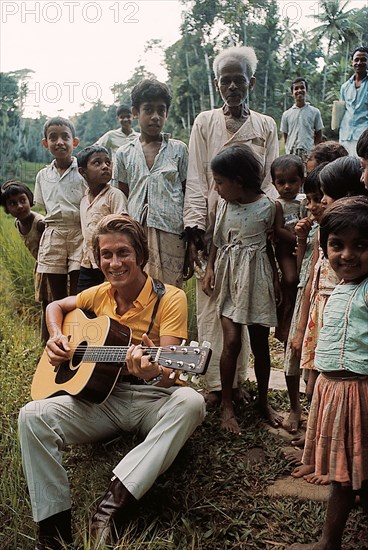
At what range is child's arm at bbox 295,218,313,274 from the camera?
97.1 inches

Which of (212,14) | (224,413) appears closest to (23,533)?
(224,413)

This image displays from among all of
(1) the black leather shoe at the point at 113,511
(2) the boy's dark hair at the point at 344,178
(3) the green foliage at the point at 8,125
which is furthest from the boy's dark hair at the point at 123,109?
(1) the black leather shoe at the point at 113,511

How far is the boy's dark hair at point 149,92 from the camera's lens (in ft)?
9.68

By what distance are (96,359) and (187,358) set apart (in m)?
0.45

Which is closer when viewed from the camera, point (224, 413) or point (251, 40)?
point (224, 413)

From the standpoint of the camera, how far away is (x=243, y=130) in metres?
2.93

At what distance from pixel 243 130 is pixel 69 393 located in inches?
64.8

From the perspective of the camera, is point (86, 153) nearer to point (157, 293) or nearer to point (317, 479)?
point (157, 293)

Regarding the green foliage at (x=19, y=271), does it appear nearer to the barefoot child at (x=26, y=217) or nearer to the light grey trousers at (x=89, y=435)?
the barefoot child at (x=26, y=217)

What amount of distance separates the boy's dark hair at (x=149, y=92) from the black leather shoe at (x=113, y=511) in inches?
77.3

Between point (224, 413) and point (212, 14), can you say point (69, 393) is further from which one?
point (212, 14)

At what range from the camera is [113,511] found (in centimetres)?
191

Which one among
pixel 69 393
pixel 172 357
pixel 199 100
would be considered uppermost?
pixel 199 100

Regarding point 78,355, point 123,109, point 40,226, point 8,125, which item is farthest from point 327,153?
point 123,109
